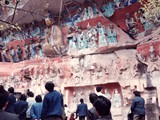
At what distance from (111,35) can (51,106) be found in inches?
430

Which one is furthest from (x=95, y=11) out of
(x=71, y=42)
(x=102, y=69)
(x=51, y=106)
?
(x=51, y=106)

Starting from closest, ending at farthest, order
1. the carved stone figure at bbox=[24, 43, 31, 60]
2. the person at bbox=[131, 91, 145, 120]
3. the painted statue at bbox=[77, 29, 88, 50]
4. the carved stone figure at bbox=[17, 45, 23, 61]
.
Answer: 1. the person at bbox=[131, 91, 145, 120]
2. the painted statue at bbox=[77, 29, 88, 50]
3. the carved stone figure at bbox=[24, 43, 31, 60]
4. the carved stone figure at bbox=[17, 45, 23, 61]

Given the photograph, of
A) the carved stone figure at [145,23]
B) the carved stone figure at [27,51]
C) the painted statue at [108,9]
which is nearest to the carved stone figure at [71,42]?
the painted statue at [108,9]

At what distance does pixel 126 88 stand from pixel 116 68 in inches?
56.0

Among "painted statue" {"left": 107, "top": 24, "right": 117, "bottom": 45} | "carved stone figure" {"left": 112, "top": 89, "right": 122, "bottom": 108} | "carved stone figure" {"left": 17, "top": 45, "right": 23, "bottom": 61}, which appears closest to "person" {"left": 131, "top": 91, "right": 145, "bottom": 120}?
"carved stone figure" {"left": 112, "top": 89, "right": 122, "bottom": 108}

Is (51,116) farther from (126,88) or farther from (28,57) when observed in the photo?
(28,57)

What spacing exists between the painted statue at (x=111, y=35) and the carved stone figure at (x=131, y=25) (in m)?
0.94

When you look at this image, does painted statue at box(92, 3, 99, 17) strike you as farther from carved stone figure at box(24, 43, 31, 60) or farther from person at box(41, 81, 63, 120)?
person at box(41, 81, 63, 120)

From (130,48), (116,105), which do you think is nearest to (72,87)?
(116,105)

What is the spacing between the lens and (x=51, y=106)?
4844 millimetres

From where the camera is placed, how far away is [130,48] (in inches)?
577

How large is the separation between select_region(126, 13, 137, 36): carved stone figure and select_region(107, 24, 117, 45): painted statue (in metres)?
0.94

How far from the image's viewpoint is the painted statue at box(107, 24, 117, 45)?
595 inches

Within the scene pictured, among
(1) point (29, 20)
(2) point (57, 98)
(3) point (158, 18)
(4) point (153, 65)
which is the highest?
(1) point (29, 20)
